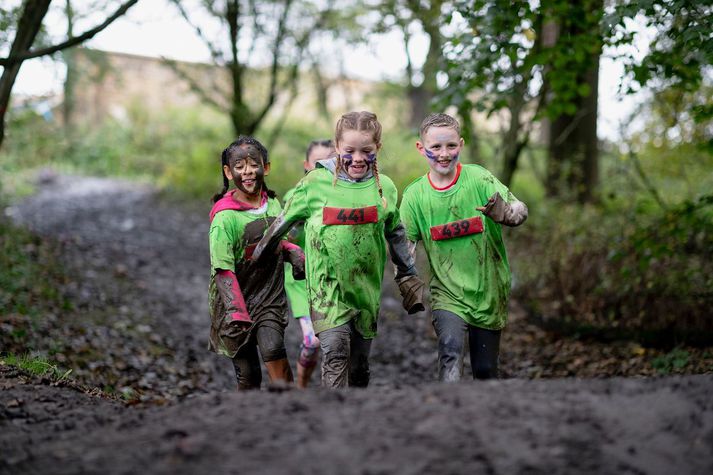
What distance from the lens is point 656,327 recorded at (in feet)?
25.2

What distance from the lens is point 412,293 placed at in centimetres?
504

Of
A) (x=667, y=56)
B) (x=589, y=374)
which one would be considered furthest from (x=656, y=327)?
(x=667, y=56)

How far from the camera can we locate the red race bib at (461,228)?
16.5 ft

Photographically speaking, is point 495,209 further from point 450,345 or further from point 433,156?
point 450,345

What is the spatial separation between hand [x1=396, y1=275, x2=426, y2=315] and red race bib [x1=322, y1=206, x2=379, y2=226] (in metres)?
0.51

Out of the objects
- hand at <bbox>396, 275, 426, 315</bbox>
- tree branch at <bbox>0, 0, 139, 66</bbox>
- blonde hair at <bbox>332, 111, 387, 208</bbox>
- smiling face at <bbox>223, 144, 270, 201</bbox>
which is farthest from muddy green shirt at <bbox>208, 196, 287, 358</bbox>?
tree branch at <bbox>0, 0, 139, 66</bbox>

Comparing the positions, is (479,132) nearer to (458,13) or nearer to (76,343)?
(458,13)

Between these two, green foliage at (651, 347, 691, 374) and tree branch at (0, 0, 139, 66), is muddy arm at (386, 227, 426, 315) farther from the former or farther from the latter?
tree branch at (0, 0, 139, 66)

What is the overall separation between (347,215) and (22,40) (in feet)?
14.1

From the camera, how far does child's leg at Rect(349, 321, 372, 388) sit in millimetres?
5089

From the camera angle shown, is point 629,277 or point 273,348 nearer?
point 273,348

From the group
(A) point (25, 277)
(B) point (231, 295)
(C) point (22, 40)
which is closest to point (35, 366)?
(B) point (231, 295)

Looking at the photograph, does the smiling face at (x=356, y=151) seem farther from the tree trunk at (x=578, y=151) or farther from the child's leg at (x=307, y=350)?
the tree trunk at (x=578, y=151)

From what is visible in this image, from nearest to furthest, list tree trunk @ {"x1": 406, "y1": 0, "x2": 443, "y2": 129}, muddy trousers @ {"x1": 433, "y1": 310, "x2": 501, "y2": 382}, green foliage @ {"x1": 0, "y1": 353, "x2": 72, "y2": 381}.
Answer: muddy trousers @ {"x1": 433, "y1": 310, "x2": 501, "y2": 382}, green foliage @ {"x1": 0, "y1": 353, "x2": 72, "y2": 381}, tree trunk @ {"x1": 406, "y1": 0, "x2": 443, "y2": 129}
